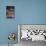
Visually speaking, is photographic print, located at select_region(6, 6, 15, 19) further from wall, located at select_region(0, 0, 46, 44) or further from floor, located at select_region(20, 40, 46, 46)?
floor, located at select_region(20, 40, 46, 46)

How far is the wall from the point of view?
10.2 ft

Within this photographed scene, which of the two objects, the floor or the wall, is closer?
the floor

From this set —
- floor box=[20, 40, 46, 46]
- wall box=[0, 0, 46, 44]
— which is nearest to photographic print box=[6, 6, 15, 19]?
wall box=[0, 0, 46, 44]

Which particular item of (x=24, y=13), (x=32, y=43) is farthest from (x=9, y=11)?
(x=32, y=43)

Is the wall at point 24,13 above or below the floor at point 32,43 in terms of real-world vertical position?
above

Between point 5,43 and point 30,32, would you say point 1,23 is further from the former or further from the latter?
point 30,32

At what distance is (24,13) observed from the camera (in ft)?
10.3

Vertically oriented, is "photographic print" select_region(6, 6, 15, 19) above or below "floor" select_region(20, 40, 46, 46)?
above

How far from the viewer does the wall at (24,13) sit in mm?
3117

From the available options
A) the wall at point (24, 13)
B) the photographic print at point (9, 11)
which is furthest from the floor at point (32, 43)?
the photographic print at point (9, 11)

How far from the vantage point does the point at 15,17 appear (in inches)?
123

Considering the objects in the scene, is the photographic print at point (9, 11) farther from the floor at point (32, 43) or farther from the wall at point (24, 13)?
the floor at point (32, 43)

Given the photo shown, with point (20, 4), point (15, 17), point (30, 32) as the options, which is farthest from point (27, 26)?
point (20, 4)

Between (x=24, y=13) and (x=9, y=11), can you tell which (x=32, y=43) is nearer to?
(x=24, y=13)
